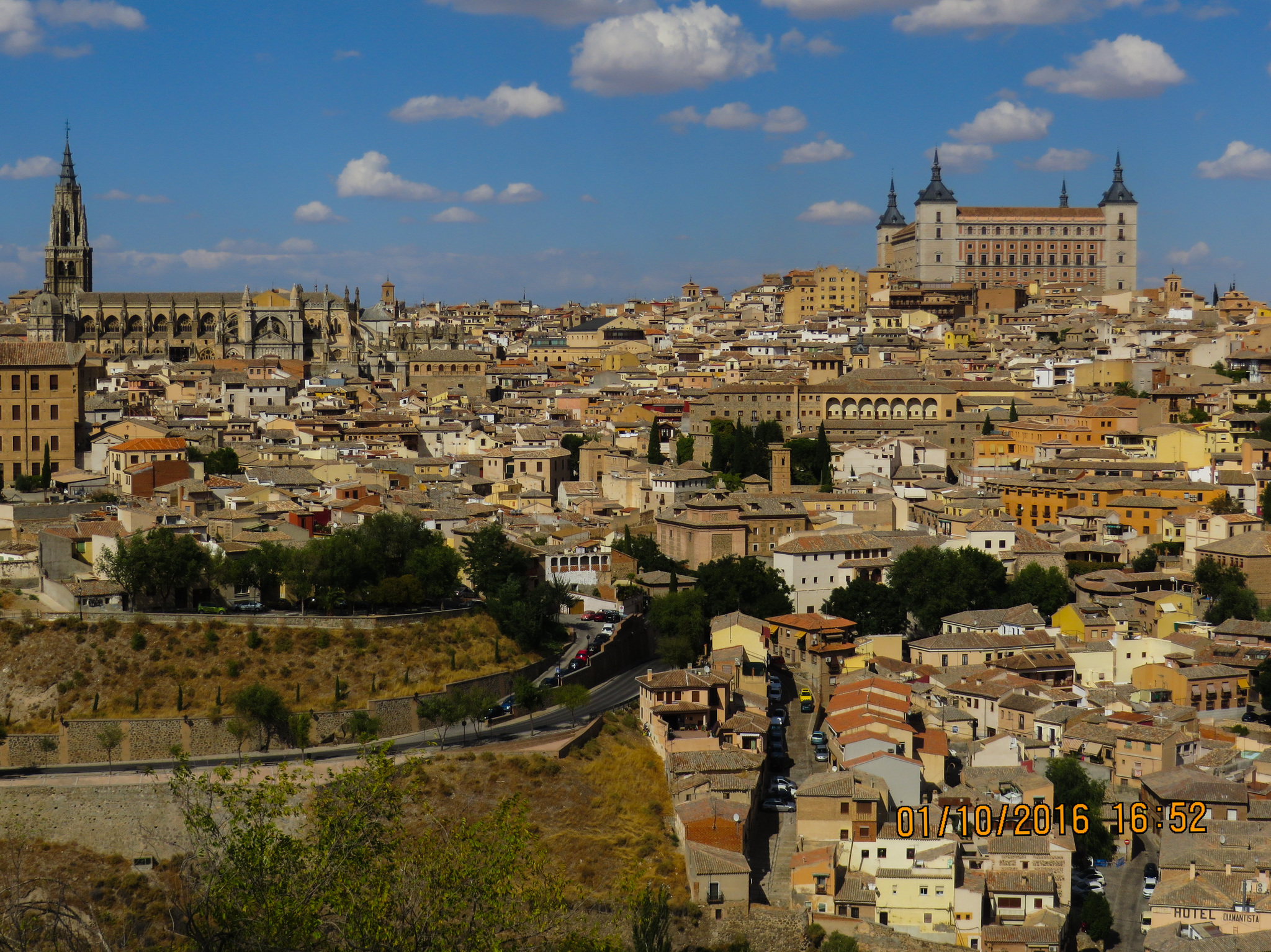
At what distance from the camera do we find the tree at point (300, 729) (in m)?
25.2

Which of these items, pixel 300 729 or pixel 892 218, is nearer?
pixel 300 729

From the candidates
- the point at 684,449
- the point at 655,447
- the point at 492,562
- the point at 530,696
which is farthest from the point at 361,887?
the point at 684,449

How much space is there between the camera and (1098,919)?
22469 mm

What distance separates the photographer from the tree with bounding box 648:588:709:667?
31094 millimetres

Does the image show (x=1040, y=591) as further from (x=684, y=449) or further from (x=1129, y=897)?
(x=684, y=449)

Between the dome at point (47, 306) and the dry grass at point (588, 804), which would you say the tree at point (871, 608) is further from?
the dome at point (47, 306)

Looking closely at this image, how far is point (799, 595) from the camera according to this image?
36562mm

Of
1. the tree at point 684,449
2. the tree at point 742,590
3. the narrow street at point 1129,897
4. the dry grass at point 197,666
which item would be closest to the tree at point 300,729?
the dry grass at point 197,666

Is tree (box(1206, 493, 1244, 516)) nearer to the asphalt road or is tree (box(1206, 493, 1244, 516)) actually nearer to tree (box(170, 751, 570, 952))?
the asphalt road

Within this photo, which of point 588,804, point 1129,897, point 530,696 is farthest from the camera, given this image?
point 530,696

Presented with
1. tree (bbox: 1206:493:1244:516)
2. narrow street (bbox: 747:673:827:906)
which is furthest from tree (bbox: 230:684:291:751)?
tree (bbox: 1206:493:1244:516)

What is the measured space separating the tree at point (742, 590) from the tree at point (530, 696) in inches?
294

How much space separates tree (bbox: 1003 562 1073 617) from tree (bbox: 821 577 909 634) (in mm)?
2552

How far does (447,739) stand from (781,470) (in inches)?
791
